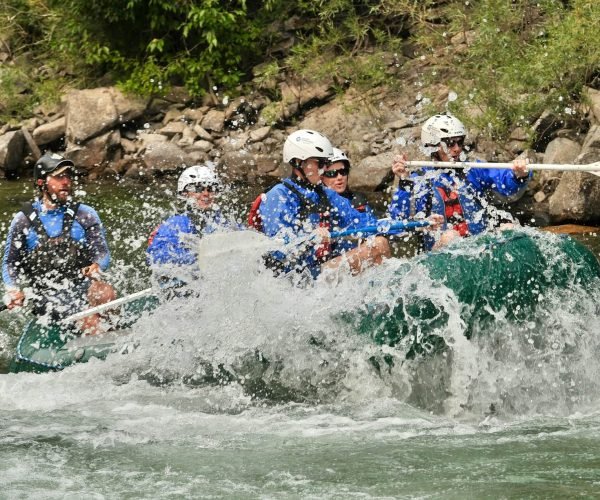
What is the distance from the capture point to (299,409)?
22.0 ft

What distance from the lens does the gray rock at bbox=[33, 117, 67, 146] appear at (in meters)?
16.6

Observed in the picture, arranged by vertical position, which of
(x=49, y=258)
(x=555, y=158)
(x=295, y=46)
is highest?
(x=295, y=46)

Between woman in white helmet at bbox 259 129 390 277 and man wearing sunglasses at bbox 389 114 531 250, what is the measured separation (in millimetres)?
430

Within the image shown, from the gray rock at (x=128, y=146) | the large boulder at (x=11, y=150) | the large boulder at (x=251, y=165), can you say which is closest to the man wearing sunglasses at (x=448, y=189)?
the large boulder at (x=251, y=165)

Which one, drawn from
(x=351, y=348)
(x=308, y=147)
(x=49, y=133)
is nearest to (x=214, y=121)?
(x=49, y=133)

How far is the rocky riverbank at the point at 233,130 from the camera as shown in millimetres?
14125

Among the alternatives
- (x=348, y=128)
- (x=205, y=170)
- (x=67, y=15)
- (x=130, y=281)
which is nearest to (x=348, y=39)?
(x=348, y=128)

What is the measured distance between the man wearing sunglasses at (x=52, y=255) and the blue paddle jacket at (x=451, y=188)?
2.22 metres

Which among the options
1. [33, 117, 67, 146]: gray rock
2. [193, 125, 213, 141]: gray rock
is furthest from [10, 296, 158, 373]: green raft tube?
[33, 117, 67, 146]: gray rock

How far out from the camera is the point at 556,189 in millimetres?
11812

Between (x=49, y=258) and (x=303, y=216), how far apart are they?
5.98 feet

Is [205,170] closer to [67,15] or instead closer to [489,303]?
[489,303]

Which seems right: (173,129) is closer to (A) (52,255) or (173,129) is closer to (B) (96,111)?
(B) (96,111)

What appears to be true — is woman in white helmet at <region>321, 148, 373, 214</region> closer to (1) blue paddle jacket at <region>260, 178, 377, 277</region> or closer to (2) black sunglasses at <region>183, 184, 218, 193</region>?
(1) blue paddle jacket at <region>260, 178, 377, 277</region>
